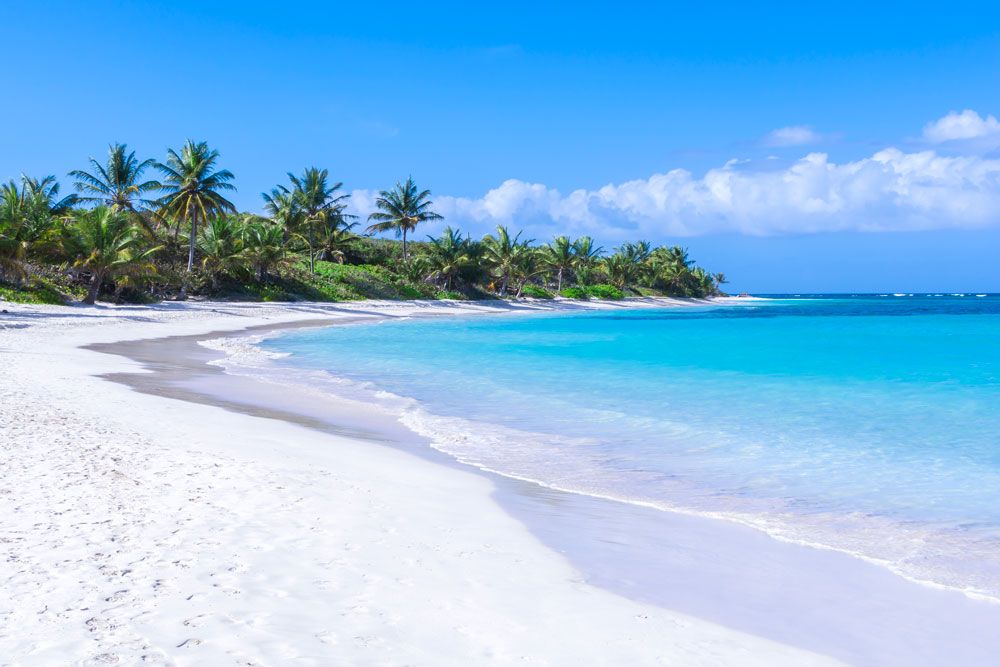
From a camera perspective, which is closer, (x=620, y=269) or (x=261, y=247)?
(x=261, y=247)

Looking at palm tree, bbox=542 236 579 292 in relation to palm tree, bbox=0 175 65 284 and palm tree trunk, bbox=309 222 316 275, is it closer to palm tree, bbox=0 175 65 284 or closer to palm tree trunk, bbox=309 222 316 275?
palm tree trunk, bbox=309 222 316 275

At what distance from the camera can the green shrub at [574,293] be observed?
74.9 meters

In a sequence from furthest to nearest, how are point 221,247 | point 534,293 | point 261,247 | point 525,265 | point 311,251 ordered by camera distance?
1. point 534,293
2. point 525,265
3. point 311,251
4. point 261,247
5. point 221,247

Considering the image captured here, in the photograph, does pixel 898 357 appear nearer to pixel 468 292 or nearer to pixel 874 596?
pixel 874 596

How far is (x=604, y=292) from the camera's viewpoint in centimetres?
7969

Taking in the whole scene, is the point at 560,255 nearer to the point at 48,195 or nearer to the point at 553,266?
the point at 553,266

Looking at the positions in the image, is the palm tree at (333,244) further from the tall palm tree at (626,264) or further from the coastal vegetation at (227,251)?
the tall palm tree at (626,264)

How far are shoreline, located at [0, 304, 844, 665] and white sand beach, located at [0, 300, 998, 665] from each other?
1 centimetres

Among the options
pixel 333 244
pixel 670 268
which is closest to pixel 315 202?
pixel 333 244

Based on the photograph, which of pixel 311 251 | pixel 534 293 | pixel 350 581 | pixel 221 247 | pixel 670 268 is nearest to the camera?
pixel 350 581

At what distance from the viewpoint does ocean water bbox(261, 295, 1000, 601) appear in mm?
6324

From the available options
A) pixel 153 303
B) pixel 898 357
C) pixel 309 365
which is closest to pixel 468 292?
pixel 153 303

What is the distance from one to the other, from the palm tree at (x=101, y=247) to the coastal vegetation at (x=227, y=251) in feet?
0.19

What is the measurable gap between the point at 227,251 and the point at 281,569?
39.9 metres
